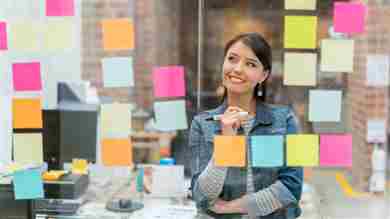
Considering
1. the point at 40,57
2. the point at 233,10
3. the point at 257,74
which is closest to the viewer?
the point at 257,74

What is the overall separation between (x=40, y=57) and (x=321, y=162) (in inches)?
43.2

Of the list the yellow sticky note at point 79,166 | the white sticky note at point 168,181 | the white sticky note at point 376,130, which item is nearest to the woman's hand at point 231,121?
the white sticky note at point 168,181

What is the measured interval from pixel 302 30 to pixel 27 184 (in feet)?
3.74

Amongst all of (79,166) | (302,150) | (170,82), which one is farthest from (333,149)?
(79,166)

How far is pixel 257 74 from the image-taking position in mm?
1736

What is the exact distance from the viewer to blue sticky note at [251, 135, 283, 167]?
1780 millimetres

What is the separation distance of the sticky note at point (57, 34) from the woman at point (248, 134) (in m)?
0.61

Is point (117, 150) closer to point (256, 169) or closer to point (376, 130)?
point (256, 169)

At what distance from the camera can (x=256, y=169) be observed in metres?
1.77

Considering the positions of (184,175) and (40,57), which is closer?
(40,57)

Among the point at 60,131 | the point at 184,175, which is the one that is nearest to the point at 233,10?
the point at 184,175

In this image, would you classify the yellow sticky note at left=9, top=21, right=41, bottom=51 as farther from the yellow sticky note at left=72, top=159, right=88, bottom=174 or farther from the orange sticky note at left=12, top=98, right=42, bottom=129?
the yellow sticky note at left=72, top=159, right=88, bottom=174

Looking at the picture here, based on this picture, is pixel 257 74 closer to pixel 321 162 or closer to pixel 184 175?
pixel 321 162

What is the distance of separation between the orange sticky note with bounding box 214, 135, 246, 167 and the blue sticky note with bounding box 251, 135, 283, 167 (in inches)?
1.5
